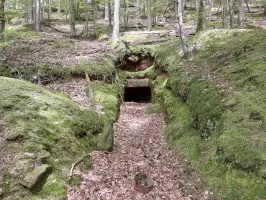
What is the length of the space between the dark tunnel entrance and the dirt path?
7459 millimetres

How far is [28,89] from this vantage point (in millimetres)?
8016

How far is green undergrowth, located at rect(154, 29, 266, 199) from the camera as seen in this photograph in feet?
17.9

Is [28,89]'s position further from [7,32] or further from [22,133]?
[7,32]

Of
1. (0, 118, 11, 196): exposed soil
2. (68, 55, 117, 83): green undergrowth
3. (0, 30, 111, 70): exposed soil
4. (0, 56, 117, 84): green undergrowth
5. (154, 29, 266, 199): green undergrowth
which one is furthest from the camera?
(0, 30, 111, 70): exposed soil

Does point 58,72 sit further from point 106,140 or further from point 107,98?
point 106,140

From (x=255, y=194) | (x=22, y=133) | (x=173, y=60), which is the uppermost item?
(x=173, y=60)

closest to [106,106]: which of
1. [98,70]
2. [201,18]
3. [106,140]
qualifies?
[106,140]

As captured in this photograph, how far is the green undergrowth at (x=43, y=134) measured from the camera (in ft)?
16.1

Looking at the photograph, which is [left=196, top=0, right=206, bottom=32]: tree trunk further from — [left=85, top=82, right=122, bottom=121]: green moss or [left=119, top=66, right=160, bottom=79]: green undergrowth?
[left=85, top=82, right=122, bottom=121]: green moss

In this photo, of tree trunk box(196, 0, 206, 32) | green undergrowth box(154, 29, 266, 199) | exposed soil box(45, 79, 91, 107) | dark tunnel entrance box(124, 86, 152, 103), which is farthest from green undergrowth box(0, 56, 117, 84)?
tree trunk box(196, 0, 206, 32)

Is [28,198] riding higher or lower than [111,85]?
lower

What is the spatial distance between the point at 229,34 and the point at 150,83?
226 inches

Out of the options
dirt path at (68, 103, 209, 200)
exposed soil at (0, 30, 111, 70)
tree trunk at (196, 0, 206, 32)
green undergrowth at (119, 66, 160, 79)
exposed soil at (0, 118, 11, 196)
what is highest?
tree trunk at (196, 0, 206, 32)

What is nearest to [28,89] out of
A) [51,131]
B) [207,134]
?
[51,131]
